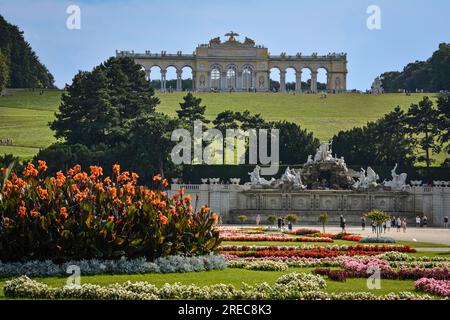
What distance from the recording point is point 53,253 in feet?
72.3

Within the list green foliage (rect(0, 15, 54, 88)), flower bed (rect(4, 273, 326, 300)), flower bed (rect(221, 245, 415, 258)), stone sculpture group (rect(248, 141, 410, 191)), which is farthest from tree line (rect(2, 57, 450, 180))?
flower bed (rect(4, 273, 326, 300))

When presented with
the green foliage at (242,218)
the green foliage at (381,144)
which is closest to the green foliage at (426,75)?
the green foliage at (381,144)

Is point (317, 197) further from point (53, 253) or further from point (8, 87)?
point (8, 87)

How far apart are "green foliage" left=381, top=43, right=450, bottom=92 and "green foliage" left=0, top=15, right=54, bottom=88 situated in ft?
149

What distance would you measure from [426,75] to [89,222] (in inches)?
4055

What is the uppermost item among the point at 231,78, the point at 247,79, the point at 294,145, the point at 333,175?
the point at 231,78

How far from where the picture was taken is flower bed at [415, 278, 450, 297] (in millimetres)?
19422

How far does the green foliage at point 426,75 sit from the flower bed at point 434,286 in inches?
3535

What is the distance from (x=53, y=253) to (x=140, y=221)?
2117 mm

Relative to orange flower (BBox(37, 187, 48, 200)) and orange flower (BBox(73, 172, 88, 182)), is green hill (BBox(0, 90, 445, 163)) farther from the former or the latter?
orange flower (BBox(37, 187, 48, 200))

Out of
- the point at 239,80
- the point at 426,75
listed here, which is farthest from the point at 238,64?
the point at 426,75

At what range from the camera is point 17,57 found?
108 metres

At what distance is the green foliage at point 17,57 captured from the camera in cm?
10425

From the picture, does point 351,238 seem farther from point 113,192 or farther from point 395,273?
point 113,192
